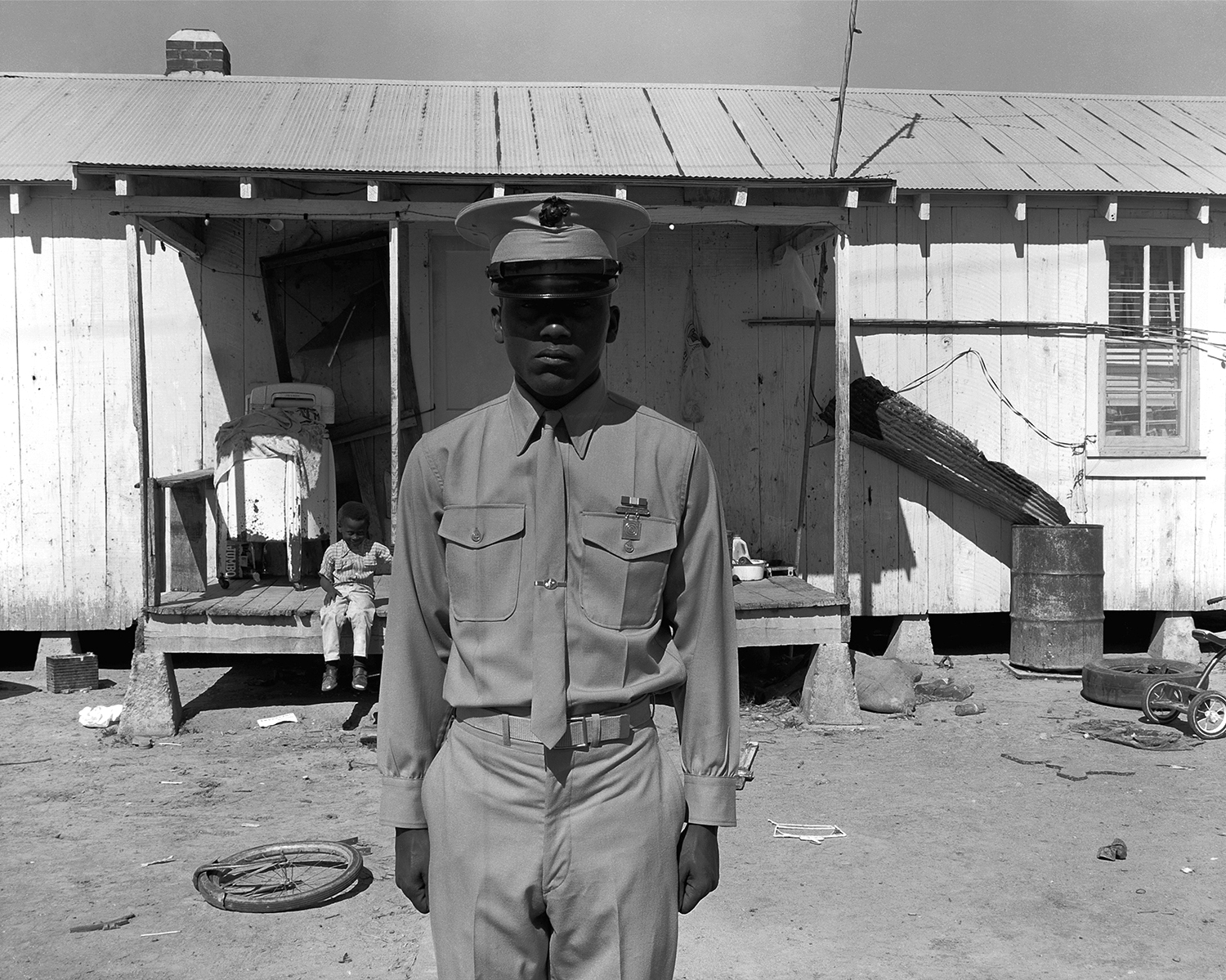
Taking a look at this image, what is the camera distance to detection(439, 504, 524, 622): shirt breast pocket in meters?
2.45

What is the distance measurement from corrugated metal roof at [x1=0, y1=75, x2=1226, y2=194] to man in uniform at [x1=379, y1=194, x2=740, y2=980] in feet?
19.9

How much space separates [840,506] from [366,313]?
4.34m

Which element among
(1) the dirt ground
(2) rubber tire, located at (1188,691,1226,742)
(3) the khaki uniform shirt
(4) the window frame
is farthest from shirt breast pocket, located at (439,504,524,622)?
(4) the window frame

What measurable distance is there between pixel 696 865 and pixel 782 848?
11.5 ft

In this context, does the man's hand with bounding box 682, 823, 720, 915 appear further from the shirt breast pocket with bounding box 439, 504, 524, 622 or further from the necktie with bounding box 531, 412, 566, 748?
the shirt breast pocket with bounding box 439, 504, 524, 622

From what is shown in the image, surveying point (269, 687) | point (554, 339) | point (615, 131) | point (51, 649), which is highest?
point (615, 131)

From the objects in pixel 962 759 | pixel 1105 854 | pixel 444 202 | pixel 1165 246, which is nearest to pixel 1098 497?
pixel 1165 246

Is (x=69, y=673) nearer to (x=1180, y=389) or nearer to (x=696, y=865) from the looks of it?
(x=696, y=865)

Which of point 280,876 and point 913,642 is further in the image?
point 913,642

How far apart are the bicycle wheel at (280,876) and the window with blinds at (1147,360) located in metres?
7.61

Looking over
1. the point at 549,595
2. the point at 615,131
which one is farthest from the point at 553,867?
the point at 615,131

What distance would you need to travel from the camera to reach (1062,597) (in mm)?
9586

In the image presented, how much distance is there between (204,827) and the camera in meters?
6.12

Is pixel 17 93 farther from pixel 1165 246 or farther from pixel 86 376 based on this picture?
pixel 1165 246
